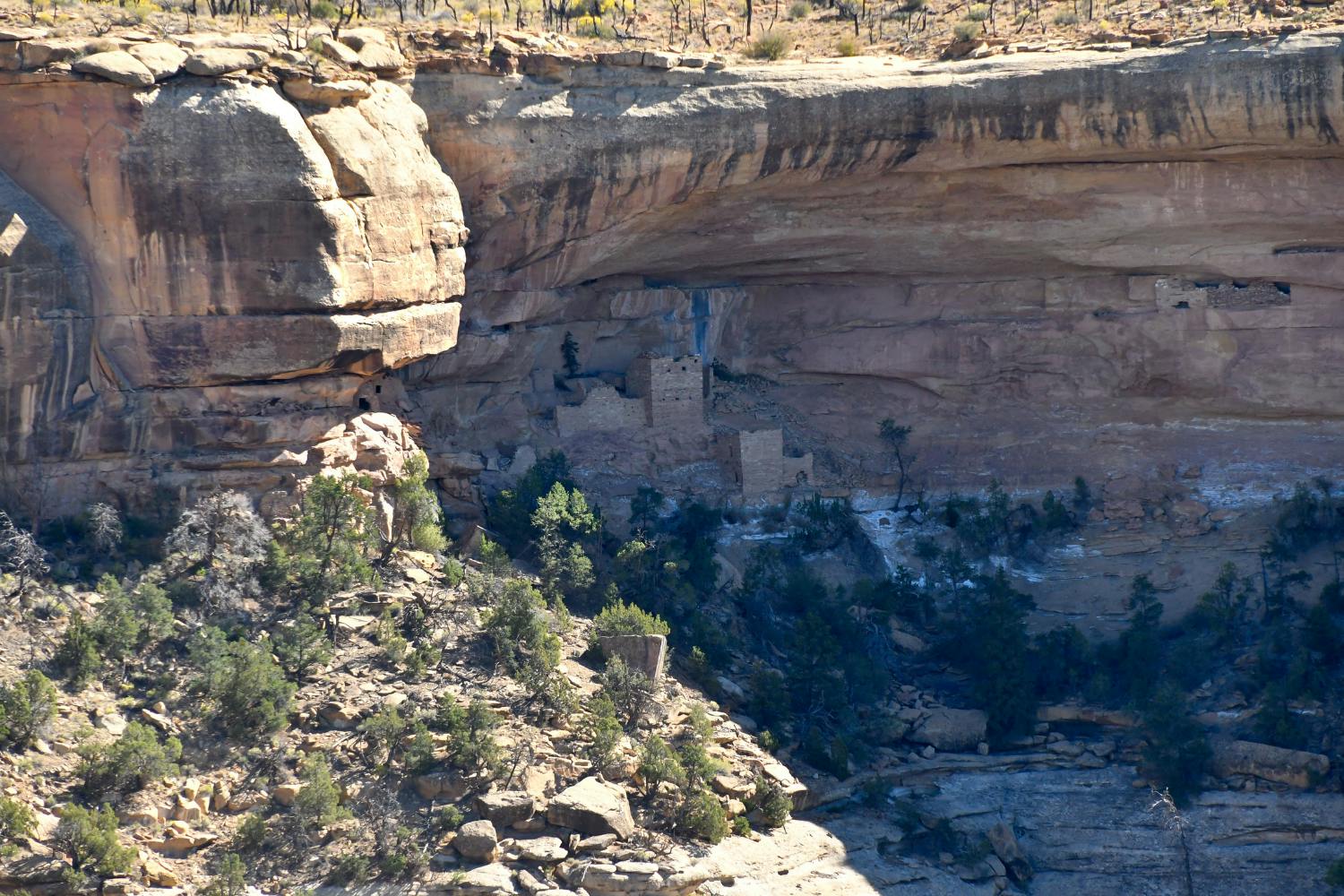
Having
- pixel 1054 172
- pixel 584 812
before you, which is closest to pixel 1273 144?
pixel 1054 172

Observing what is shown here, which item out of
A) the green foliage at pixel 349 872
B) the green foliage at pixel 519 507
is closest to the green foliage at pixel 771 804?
the green foliage at pixel 349 872

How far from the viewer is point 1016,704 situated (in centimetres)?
2922

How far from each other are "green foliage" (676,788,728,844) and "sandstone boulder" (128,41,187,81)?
10.4m

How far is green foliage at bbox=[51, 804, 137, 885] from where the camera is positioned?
2180cm

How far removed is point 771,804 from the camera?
2578cm

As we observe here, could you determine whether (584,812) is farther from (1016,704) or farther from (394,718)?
(1016,704)

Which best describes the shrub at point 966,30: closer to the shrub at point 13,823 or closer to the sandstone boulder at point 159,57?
the sandstone boulder at point 159,57

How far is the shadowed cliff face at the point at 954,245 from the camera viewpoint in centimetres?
2994

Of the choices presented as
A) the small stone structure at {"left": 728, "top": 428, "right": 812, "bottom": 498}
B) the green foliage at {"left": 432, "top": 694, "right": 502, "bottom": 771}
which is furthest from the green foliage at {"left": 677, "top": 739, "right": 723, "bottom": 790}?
the small stone structure at {"left": 728, "top": 428, "right": 812, "bottom": 498}

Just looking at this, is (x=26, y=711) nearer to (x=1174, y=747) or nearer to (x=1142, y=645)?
(x=1174, y=747)

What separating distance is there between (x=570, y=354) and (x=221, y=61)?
8421 millimetres

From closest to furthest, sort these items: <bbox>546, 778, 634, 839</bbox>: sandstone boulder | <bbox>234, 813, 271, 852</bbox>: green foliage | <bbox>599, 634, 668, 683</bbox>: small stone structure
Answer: <bbox>234, 813, 271, 852</bbox>: green foliage → <bbox>546, 778, 634, 839</bbox>: sandstone boulder → <bbox>599, 634, 668, 683</bbox>: small stone structure

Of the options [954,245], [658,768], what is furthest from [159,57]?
[954,245]

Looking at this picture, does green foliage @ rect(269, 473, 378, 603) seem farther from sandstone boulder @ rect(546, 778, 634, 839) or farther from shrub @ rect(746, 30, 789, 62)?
shrub @ rect(746, 30, 789, 62)
